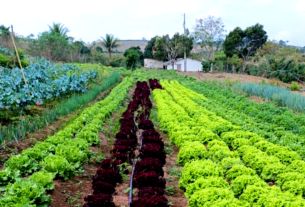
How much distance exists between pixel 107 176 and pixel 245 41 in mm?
36104

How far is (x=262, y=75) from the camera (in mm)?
29844

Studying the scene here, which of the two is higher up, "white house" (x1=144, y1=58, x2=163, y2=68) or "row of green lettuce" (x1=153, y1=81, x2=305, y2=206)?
"white house" (x1=144, y1=58, x2=163, y2=68)

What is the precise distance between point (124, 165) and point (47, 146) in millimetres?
1805

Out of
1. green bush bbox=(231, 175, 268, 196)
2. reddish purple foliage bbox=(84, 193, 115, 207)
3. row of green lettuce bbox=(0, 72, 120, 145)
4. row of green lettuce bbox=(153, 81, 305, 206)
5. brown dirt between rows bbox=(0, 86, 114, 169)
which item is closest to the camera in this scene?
reddish purple foliage bbox=(84, 193, 115, 207)

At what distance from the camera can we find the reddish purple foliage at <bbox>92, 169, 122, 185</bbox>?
4.63m

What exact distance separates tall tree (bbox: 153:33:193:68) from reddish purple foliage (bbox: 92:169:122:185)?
39.9 meters

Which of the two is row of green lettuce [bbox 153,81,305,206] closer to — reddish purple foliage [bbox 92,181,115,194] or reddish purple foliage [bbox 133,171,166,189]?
reddish purple foliage [bbox 133,171,166,189]

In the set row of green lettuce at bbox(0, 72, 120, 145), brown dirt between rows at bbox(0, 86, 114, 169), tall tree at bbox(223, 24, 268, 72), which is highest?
tall tree at bbox(223, 24, 268, 72)

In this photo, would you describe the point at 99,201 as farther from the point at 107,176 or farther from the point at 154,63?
the point at 154,63

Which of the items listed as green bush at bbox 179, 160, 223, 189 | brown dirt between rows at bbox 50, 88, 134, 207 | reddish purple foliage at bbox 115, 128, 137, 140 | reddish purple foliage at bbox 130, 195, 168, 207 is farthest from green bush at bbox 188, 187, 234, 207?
reddish purple foliage at bbox 115, 128, 137, 140

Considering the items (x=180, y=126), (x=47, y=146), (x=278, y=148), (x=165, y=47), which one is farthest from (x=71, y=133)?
(x=165, y=47)

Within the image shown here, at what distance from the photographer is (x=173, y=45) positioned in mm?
45562

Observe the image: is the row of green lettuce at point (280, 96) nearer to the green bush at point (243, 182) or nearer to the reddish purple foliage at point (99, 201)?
the green bush at point (243, 182)

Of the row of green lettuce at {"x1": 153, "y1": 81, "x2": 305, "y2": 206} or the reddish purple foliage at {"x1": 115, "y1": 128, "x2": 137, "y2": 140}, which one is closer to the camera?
the row of green lettuce at {"x1": 153, "y1": 81, "x2": 305, "y2": 206}
